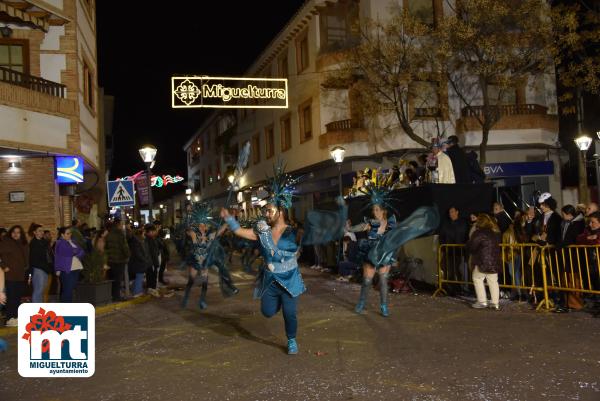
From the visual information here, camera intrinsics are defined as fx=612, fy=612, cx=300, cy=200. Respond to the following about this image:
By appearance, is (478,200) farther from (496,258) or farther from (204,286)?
(204,286)

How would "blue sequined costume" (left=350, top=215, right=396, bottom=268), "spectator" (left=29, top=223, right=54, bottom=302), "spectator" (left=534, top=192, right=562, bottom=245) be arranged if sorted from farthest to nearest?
"spectator" (left=29, top=223, right=54, bottom=302)
"spectator" (left=534, top=192, right=562, bottom=245)
"blue sequined costume" (left=350, top=215, right=396, bottom=268)

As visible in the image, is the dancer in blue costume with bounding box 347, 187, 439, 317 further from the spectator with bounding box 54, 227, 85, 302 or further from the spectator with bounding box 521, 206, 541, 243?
the spectator with bounding box 54, 227, 85, 302

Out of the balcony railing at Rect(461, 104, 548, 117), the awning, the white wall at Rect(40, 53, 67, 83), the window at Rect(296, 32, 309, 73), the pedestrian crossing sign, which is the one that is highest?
the window at Rect(296, 32, 309, 73)

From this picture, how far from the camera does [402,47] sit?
23969 millimetres

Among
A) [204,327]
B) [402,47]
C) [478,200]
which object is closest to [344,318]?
[204,327]

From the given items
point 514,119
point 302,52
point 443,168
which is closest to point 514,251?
point 443,168

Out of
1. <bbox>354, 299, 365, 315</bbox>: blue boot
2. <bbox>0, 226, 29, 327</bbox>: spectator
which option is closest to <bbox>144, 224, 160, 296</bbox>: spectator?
<bbox>0, 226, 29, 327</bbox>: spectator

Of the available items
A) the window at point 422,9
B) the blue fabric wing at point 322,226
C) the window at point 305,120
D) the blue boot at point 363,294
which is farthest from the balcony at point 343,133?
the blue fabric wing at point 322,226

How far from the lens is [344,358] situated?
23.4 ft

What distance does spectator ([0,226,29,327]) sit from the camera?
10414 millimetres

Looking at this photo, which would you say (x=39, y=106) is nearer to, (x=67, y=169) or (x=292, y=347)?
(x=67, y=169)

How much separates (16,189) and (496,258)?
44.2 feet

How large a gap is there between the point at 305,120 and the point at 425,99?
7477 millimetres

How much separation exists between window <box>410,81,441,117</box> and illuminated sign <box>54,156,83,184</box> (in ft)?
44.4
